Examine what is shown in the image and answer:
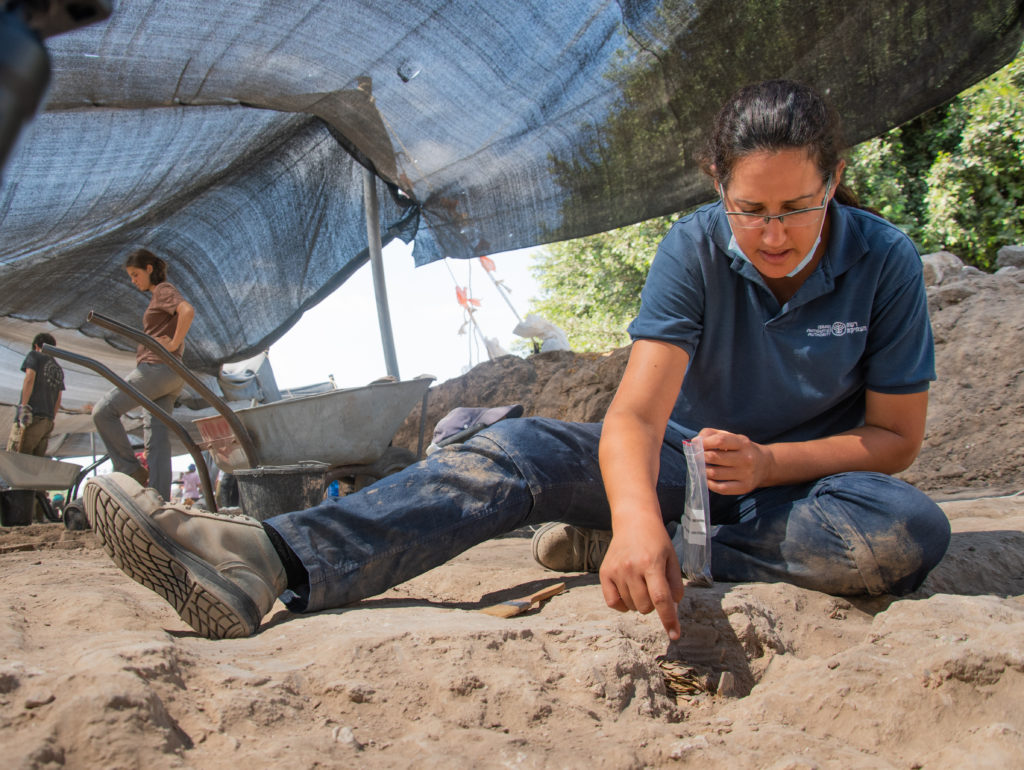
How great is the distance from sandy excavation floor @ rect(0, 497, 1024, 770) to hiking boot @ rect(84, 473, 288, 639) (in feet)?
0.18

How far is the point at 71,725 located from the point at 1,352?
7.92 m

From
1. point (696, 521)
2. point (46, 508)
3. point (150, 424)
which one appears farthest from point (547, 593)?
point (46, 508)

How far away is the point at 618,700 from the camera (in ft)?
3.55

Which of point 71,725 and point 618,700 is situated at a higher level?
point 71,725

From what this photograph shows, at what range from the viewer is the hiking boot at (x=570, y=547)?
1.88 metres

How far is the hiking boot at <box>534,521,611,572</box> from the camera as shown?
6.17ft

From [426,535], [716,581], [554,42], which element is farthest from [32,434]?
[716,581]

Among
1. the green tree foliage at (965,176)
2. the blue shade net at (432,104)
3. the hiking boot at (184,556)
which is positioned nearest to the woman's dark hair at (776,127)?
the hiking boot at (184,556)

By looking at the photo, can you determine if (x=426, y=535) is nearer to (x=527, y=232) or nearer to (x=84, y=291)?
(x=527, y=232)

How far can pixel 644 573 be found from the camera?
111 cm

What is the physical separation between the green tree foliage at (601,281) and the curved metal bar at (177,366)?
9108mm

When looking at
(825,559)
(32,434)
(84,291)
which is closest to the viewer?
(825,559)

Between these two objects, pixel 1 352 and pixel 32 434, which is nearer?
pixel 32 434

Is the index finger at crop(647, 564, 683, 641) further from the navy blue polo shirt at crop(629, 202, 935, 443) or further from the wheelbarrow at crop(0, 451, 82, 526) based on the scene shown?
the wheelbarrow at crop(0, 451, 82, 526)
